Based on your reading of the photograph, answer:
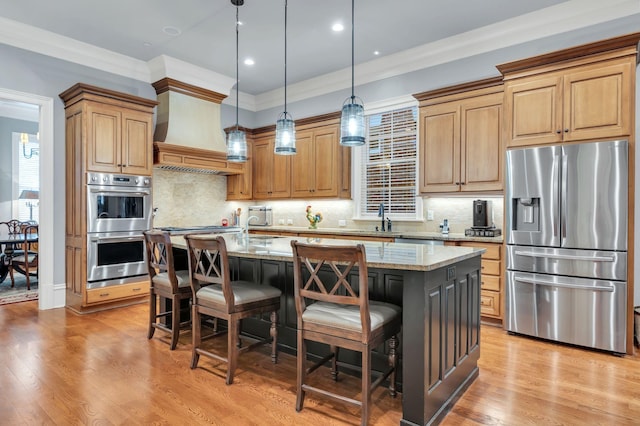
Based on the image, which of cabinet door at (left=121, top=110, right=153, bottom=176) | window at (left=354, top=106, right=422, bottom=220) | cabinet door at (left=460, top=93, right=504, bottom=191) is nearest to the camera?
cabinet door at (left=460, top=93, right=504, bottom=191)

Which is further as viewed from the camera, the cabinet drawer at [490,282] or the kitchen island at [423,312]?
the cabinet drawer at [490,282]

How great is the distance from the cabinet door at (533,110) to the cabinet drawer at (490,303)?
151cm

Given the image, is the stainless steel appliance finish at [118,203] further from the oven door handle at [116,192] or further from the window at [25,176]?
the window at [25,176]

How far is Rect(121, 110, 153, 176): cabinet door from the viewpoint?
4.68 meters

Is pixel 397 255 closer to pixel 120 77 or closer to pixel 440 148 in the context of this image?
pixel 440 148

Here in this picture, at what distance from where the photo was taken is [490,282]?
3885mm

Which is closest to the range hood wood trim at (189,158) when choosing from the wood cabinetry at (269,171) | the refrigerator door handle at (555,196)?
the wood cabinetry at (269,171)

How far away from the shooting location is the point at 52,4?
3861mm

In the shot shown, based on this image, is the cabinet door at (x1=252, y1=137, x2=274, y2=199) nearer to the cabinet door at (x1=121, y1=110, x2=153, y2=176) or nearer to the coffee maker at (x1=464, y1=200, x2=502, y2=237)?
the cabinet door at (x1=121, y1=110, x2=153, y2=176)

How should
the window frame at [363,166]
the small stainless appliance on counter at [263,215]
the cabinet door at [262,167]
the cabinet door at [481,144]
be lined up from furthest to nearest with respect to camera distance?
the small stainless appliance on counter at [263,215] → the cabinet door at [262,167] → the window frame at [363,166] → the cabinet door at [481,144]

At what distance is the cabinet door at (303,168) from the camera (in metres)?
5.84

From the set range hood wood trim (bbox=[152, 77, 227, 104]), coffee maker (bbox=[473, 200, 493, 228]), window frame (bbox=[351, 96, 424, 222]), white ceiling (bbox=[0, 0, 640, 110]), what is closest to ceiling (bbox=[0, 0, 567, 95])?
white ceiling (bbox=[0, 0, 640, 110])

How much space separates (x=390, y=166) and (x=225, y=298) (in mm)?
3456

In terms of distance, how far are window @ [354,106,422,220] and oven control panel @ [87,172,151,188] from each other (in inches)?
114
